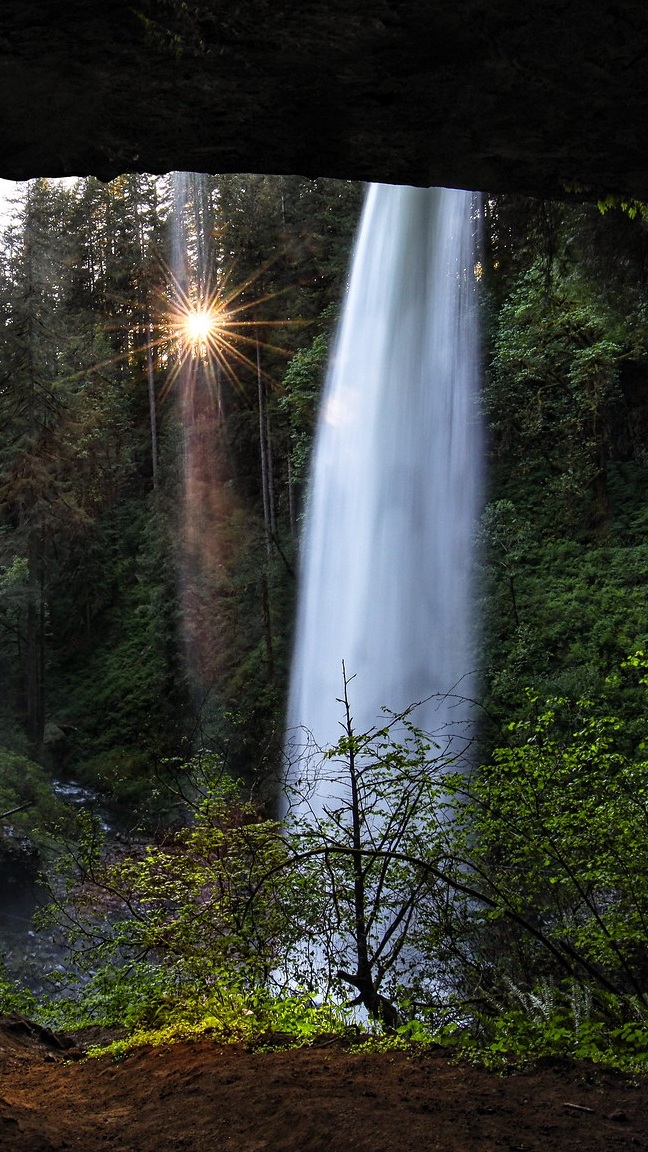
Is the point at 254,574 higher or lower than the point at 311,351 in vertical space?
lower

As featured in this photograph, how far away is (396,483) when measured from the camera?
59.2 feet

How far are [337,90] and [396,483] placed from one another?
1493 cm

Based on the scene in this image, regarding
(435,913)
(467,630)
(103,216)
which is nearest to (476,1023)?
(435,913)

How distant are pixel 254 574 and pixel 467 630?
6.51m

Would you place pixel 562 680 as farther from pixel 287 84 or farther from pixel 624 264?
pixel 287 84

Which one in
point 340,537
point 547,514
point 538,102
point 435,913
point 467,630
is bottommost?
point 435,913

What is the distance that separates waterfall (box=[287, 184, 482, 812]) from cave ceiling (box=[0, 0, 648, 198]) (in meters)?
11.6

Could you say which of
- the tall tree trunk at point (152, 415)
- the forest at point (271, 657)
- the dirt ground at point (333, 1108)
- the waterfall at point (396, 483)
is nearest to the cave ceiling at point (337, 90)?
the forest at point (271, 657)

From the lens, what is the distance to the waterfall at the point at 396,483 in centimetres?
1605

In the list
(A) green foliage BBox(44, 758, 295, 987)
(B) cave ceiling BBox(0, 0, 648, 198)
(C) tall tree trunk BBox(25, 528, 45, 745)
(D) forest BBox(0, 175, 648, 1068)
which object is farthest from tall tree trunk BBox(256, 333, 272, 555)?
(B) cave ceiling BBox(0, 0, 648, 198)

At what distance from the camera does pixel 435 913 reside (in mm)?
4754

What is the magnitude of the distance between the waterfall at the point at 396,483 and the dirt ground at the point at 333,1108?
36.3 ft

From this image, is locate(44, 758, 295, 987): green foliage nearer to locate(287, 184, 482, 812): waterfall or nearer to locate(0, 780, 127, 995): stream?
locate(0, 780, 127, 995): stream

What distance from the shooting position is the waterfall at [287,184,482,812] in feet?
52.6
